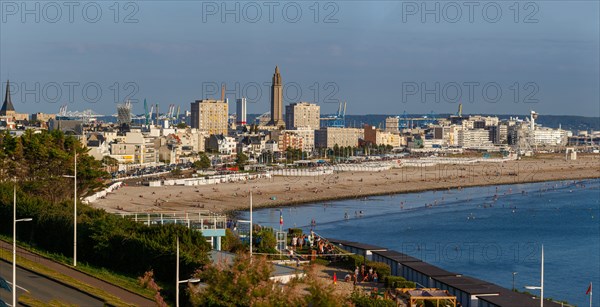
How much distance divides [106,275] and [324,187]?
4117cm

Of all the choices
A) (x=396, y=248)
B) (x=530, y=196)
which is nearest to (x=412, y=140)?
(x=530, y=196)

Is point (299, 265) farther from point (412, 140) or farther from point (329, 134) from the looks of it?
point (412, 140)

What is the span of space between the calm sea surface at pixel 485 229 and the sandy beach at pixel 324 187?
2111 mm

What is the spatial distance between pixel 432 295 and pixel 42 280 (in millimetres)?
6032

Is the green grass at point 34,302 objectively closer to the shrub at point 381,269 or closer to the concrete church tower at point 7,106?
the shrub at point 381,269

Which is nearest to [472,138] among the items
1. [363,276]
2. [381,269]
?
[381,269]

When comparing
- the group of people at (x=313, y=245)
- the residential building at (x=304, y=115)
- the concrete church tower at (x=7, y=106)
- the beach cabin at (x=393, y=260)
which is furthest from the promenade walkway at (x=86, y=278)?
the residential building at (x=304, y=115)

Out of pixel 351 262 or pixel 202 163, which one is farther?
pixel 202 163

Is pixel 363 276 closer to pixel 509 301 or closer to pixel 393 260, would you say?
pixel 393 260

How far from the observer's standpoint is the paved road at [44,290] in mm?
12570

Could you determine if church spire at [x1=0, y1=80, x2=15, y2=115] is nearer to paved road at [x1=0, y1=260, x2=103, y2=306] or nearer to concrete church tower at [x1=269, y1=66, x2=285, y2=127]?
concrete church tower at [x1=269, y1=66, x2=285, y2=127]

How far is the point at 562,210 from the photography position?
48.5 metres

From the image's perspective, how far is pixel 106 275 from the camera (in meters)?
15.3

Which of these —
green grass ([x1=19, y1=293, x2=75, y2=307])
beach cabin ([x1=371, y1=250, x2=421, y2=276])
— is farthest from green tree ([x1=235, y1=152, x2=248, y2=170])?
green grass ([x1=19, y1=293, x2=75, y2=307])
